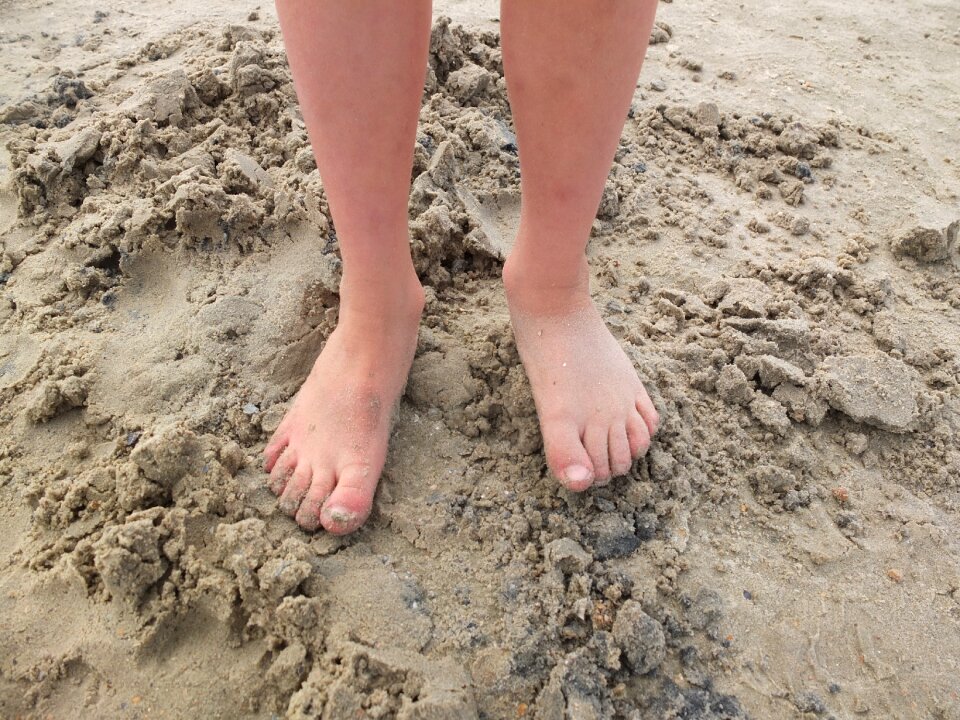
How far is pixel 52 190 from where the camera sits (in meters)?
1.80

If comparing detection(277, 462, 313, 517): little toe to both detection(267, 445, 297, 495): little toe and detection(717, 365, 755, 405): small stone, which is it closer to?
detection(267, 445, 297, 495): little toe

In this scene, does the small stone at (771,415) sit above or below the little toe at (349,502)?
above

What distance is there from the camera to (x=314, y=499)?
120cm

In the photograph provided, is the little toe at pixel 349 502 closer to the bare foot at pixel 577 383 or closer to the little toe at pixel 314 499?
the little toe at pixel 314 499

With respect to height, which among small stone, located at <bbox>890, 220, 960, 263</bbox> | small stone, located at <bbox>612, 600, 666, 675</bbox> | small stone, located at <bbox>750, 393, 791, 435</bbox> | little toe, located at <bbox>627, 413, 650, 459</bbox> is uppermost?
small stone, located at <bbox>890, 220, 960, 263</bbox>

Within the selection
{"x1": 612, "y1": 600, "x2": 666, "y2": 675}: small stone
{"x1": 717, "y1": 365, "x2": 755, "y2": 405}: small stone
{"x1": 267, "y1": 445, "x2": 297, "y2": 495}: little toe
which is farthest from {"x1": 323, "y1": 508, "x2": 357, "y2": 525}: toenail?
{"x1": 717, "y1": 365, "x2": 755, "y2": 405}: small stone

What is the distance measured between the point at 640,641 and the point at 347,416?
0.62 meters

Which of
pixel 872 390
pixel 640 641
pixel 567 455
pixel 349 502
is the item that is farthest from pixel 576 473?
pixel 872 390

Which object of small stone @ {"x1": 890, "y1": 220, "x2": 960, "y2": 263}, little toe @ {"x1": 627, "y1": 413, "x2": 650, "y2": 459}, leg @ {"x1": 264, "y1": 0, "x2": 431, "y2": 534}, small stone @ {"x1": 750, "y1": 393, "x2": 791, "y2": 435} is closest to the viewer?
leg @ {"x1": 264, "y1": 0, "x2": 431, "y2": 534}

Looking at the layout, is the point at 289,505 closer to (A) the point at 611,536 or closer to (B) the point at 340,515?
(B) the point at 340,515

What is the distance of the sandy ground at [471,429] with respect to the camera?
Answer: 3.53 ft

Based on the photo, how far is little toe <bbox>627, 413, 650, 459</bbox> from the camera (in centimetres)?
127

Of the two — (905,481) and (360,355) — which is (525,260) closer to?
(360,355)

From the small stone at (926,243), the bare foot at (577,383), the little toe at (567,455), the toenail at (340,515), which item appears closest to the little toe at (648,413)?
the bare foot at (577,383)
